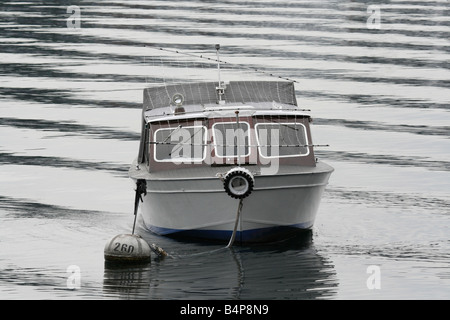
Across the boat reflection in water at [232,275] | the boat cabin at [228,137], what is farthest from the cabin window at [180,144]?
the boat reflection in water at [232,275]

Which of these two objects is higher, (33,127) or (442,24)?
(442,24)

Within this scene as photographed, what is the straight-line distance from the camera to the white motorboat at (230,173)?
2664 centimetres

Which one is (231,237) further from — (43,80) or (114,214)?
(43,80)

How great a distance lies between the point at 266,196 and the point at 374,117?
1967cm

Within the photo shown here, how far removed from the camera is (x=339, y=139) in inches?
1642

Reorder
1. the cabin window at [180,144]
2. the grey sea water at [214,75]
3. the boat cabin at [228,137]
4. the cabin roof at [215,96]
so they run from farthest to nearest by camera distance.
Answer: the cabin roof at [215,96] → the cabin window at [180,144] → the boat cabin at [228,137] → the grey sea water at [214,75]

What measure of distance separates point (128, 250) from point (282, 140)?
15.0 feet

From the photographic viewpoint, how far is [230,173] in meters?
25.9

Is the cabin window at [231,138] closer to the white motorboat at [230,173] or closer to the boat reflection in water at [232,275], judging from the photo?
the white motorboat at [230,173]

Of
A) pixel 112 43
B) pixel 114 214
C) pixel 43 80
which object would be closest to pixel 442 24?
pixel 112 43

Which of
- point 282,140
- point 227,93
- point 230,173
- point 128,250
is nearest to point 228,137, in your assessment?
point 282,140

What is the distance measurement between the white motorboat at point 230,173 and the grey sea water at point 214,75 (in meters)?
0.65

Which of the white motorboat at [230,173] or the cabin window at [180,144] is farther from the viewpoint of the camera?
the cabin window at [180,144]
